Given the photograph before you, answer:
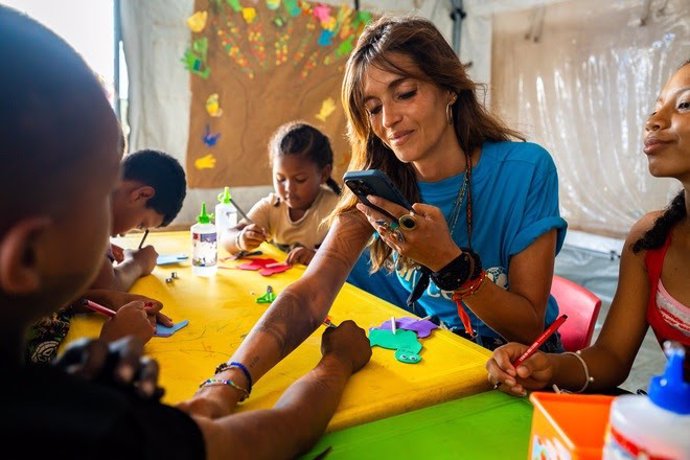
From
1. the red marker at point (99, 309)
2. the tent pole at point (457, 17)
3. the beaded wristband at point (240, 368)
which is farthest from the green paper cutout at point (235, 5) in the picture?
the beaded wristband at point (240, 368)

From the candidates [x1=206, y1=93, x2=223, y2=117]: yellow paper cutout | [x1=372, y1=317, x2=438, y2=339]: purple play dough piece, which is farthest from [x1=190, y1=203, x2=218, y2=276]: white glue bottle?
[x1=206, y1=93, x2=223, y2=117]: yellow paper cutout

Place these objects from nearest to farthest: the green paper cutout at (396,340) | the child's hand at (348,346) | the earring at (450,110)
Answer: the child's hand at (348,346)
the green paper cutout at (396,340)
the earring at (450,110)

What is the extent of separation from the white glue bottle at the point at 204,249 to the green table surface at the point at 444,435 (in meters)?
0.94

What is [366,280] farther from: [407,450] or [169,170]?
[407,450]

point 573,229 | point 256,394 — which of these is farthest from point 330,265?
point 573,229

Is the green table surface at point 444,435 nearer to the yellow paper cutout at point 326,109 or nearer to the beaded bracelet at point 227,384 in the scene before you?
the beaded bracelet at point 227,384

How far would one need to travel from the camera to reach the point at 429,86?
4.24 ft

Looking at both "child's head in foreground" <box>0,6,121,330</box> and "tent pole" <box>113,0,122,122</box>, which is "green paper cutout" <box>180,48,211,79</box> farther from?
"child's head in foreground" <box>0,6,121,330</box>

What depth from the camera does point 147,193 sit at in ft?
4.82

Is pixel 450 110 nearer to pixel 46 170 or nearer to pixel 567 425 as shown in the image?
pixel 567 425

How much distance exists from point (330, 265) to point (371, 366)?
1.06ft

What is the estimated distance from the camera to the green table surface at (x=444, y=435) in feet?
2.34

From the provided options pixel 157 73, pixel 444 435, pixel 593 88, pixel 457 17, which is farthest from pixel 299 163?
pixel 593 88

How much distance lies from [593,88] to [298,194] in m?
2.50
